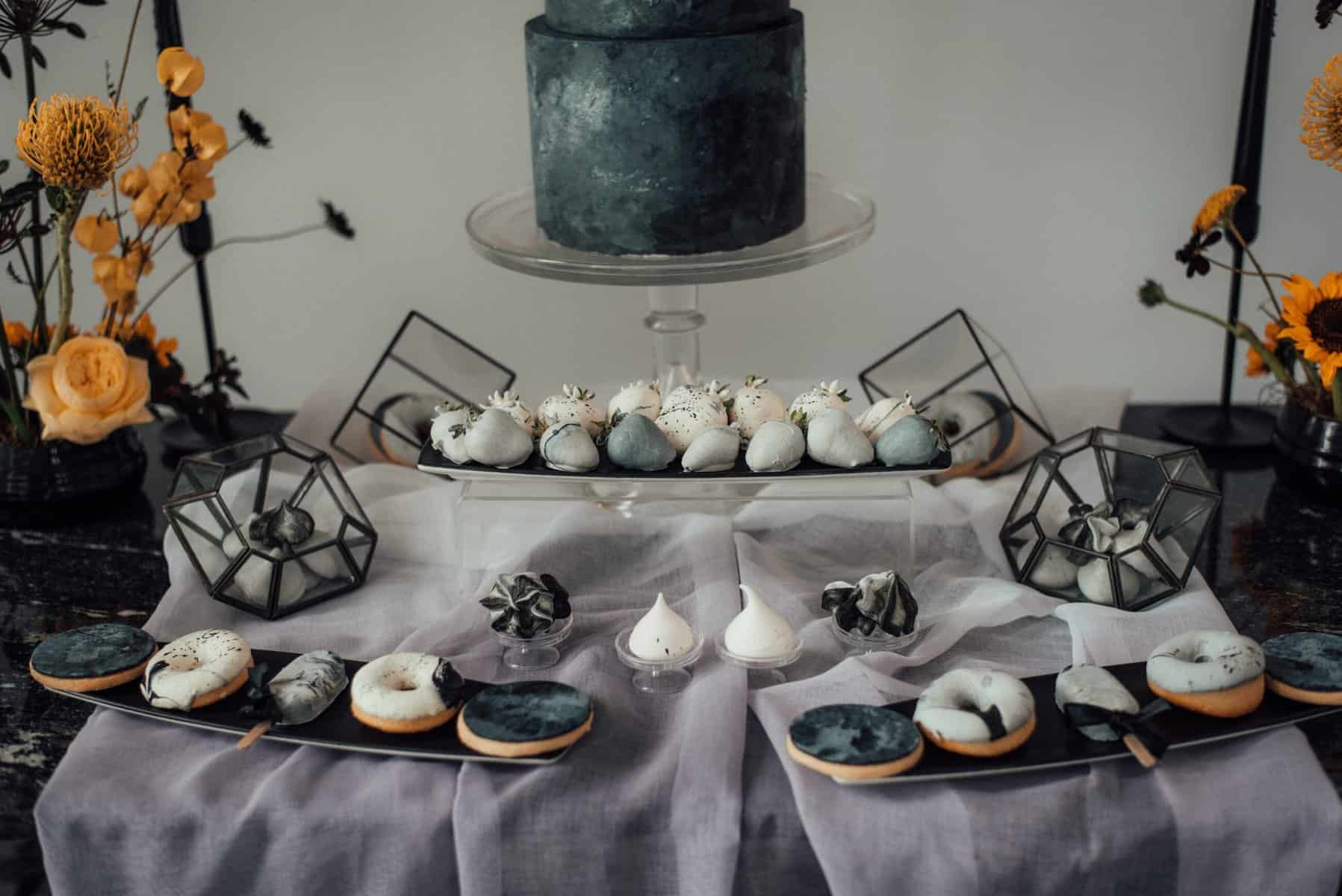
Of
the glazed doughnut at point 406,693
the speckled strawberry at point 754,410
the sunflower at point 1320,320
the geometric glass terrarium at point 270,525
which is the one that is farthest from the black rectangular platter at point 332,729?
the sunflower at point 1320,320

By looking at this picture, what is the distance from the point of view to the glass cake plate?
844mm

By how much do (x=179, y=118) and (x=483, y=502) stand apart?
1.06 ft

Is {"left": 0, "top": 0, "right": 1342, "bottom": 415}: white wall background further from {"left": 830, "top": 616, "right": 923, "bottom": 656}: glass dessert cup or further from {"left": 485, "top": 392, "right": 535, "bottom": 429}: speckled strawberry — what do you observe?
{"left": 830, "top": 616, "right": 923, "bottom": 656}: glass dessert cup

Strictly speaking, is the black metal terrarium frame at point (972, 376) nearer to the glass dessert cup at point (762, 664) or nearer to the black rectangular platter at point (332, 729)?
the glass dessert cup at point (762, 664)

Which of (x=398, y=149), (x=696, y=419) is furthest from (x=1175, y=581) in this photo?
(x=398, y=149)

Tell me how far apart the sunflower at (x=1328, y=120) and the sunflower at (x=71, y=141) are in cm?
71

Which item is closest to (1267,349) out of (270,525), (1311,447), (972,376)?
A: (1311,447)

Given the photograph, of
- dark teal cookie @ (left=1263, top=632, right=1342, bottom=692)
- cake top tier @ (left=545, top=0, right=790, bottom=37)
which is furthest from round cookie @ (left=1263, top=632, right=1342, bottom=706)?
cake top tier @ (left=545, top=0, right=790, bottom=37)

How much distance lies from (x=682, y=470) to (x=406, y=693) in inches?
8.1

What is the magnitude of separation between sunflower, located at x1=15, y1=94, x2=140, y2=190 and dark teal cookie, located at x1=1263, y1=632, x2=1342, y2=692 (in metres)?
0.69

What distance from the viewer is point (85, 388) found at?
35.7 inches

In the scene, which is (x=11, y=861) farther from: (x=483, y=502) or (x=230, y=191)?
(x=230, y=191)

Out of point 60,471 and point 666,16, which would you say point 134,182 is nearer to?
point 60,471

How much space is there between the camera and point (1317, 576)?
2.90 ft
